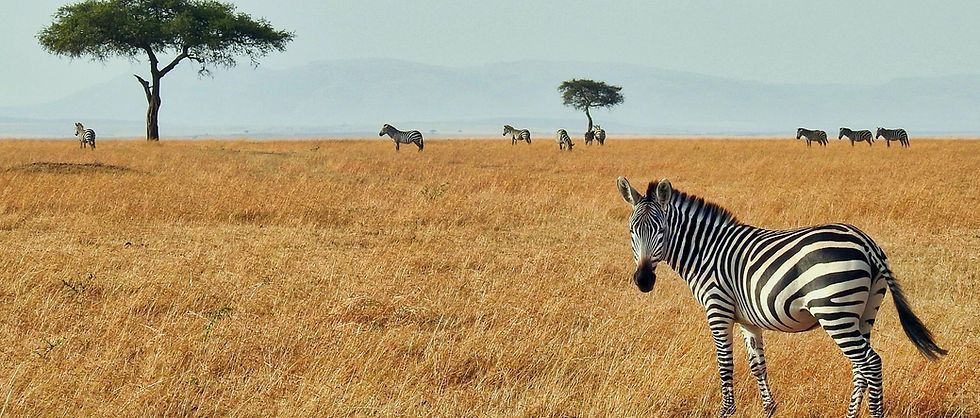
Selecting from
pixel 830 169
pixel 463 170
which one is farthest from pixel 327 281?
pixel 830 169

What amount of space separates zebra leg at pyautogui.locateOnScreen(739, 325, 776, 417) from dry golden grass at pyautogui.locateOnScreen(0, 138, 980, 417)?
0.26 m

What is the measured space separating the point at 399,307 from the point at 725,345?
13.1ft

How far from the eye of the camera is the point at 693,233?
Answer: 540cm

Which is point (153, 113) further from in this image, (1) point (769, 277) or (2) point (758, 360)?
(1) point (769, 277)

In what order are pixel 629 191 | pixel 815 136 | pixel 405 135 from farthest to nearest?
pixel 815 136 < pixel 405 135 < pixel 629 191

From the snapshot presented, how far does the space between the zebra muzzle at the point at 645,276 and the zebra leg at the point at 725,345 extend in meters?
0.39

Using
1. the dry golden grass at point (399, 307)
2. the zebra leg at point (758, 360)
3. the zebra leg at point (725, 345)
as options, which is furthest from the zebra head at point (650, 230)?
the dry golden grass at point (399, 307)

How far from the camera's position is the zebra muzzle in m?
5.16

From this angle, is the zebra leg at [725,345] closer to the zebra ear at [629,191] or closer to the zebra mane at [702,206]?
the zebra mane at [702,206]

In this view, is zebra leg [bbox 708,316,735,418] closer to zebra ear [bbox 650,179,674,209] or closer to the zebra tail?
zebra ear [bbox 650,179,674,209]

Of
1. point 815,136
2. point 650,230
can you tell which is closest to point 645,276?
point 650,230

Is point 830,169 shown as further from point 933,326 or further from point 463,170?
point 933,326

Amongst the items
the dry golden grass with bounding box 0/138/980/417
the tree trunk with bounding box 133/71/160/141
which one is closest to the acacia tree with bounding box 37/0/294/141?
the tree trunk with bounding box 133/71/160/141

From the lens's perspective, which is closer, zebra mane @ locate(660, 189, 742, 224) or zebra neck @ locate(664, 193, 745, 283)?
zebra neck @ locate(664, 193, 745, 283)
